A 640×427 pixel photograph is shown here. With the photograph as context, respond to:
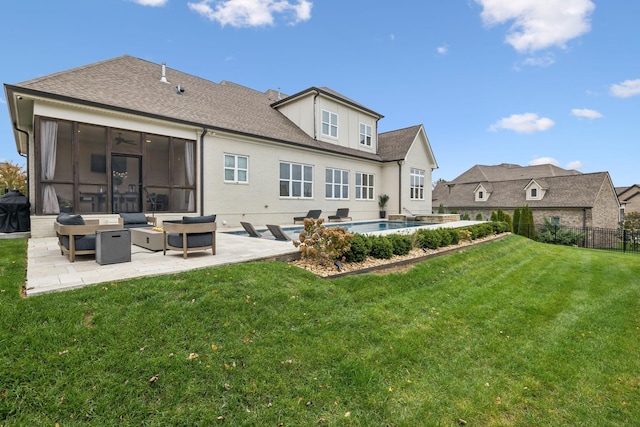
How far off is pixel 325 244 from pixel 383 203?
15894mm

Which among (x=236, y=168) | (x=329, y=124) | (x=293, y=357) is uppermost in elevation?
(x=329, y=124)

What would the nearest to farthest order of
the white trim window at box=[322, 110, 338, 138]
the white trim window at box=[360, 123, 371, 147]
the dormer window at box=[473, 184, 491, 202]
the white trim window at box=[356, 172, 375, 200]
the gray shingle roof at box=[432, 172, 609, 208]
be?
the white trim window at box=[322, 110, 338, 138] < the white trim window at box=[356, 172, 375, 200] < the white trim window at box=[360, 123, 371, 147] < the gray shingle roof at box=[432, 172, 609, 208] < the dormer window at box=[473, 184, 491, 202]

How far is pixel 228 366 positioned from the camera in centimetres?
302

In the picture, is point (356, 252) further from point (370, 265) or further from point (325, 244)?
point (325, 244)

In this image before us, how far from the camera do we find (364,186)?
2056 cm

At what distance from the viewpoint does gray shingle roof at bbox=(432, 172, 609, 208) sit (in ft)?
90.3

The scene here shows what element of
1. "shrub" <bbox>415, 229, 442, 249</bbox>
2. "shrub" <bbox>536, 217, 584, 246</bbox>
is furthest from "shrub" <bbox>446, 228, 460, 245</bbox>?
"shrub" <bbox>536, 217, 584, 246</bbox>

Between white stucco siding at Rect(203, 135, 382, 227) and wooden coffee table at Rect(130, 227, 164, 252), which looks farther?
white stucco siding at Rect(203, 135, 382, 227)

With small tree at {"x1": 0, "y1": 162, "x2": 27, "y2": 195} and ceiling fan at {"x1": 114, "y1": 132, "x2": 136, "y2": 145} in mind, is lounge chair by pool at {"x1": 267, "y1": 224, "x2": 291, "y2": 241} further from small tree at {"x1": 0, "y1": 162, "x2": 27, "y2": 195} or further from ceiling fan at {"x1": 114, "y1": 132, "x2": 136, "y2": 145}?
small tree at {"x1": 0, "y1": 162, "x2": 27, "y2": 195}

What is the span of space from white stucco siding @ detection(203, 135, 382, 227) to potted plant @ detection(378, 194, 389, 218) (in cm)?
381

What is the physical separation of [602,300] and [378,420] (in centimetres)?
653

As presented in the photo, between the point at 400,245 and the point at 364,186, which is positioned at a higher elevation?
the point at 364,186

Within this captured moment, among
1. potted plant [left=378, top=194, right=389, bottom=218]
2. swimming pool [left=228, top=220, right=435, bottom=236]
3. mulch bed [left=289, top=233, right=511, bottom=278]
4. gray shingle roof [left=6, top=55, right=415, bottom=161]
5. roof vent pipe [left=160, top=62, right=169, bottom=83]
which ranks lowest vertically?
mulch bed [left=289, top=233, right=511, bottom=278]

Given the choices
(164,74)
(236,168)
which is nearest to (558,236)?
(236,168)
